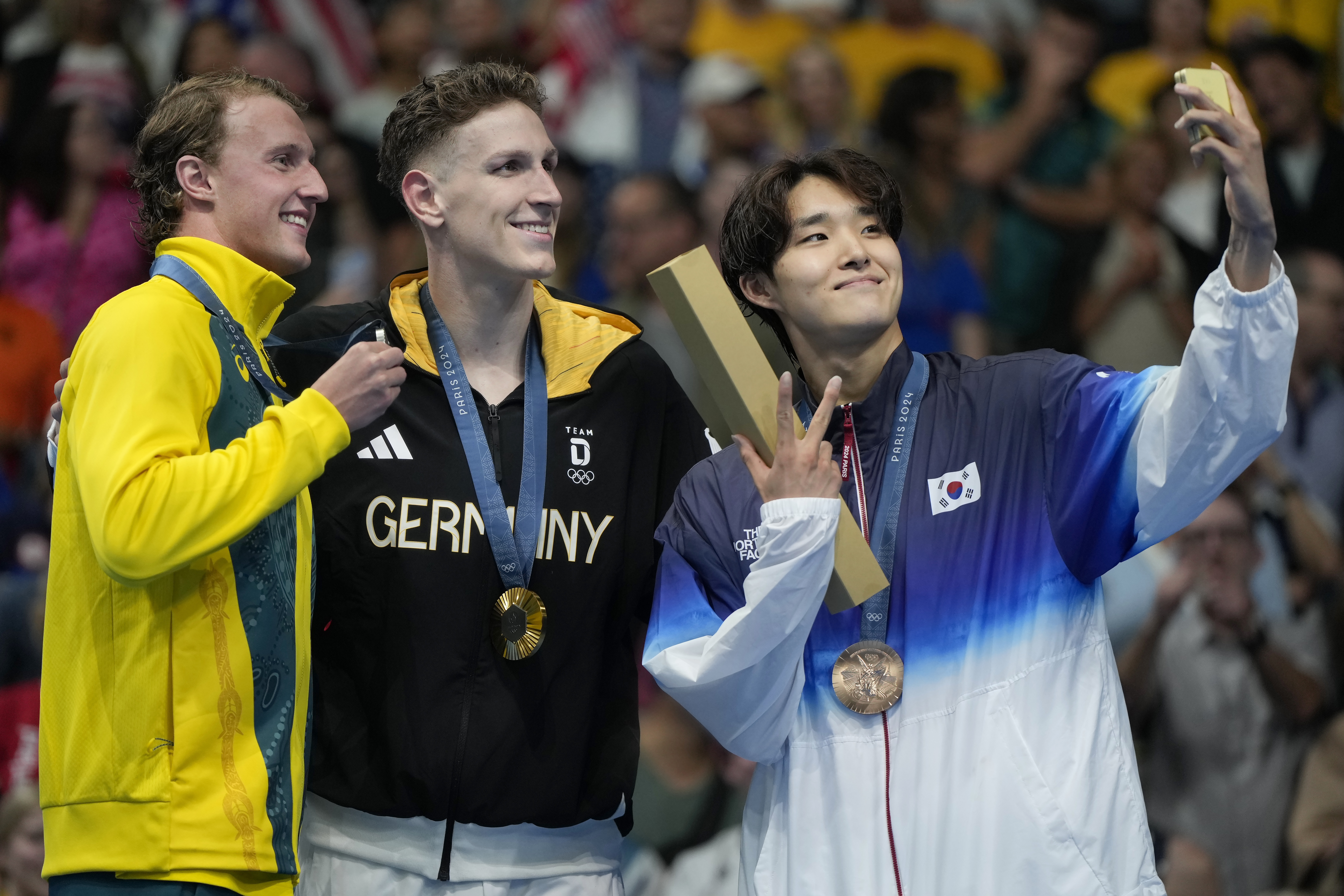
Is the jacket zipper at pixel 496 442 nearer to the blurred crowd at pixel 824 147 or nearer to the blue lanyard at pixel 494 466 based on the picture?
the blue lanyard at pixel 494 466

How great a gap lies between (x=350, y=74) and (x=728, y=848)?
444cm

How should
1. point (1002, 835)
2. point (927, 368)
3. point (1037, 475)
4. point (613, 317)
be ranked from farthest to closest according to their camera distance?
point (613, 317), point (927, 368), point (1037, 475), point (1002, 835)

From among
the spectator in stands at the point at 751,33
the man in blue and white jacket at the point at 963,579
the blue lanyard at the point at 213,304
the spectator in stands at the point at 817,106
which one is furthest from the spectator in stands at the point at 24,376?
the man in blue and white jacket at the point at 963,579

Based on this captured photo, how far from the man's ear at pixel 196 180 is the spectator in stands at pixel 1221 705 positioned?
166 inches

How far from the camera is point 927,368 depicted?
278 cm

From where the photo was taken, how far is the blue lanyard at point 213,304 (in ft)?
8.57

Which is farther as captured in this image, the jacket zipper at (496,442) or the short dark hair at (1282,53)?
the short dark hair at (1282,53)

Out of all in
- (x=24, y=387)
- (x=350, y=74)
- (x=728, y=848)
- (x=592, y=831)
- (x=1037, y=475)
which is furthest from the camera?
(x=350, y=74)

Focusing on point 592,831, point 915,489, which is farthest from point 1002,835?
point 592,831

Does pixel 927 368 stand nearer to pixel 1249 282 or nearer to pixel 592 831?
pixel 1249 282

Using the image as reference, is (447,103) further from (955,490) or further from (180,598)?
(955,490)

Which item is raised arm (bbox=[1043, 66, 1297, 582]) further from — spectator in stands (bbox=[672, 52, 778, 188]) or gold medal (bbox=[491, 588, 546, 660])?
spectator in stands (bbox=[672, 52, 778, 188])

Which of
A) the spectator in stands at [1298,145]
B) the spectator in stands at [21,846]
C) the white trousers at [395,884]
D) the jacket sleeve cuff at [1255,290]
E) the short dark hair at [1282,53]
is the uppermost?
the short dark hair at [1282,53]

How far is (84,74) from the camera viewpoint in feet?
24.0
